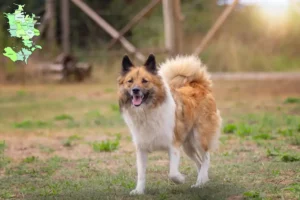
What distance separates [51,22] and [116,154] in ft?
43.9

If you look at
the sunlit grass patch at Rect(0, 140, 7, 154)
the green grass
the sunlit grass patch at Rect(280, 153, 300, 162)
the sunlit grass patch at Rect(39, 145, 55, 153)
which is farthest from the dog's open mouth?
the sunlit grass patch at Rect(0, 140, 7, 154)

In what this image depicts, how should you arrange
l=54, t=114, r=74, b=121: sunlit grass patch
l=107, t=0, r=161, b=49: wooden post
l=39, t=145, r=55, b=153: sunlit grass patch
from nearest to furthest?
l=39, t=145, r=55, b=153: sunlit grass patch < l=54, t=114, r=74, b=121: sunlit grass patch < l=107, t=0, r=161, b=49: wooden post

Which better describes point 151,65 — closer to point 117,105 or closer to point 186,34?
point 117,105

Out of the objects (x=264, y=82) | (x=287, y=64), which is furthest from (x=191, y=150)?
(x=287, y=64)

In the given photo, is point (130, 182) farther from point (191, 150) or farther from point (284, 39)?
point (284, 39)

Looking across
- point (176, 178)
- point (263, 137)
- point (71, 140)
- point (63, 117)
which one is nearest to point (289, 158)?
point (176, 178)

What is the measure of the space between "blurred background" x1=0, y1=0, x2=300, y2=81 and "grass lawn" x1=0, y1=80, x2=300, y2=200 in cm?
542

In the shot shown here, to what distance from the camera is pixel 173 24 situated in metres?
16.2

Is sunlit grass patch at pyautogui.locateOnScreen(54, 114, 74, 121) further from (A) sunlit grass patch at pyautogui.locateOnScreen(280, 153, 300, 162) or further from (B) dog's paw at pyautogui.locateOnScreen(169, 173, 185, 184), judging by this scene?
(B) dog's paw at pyautogui.locateOnScreen(169, 173, 185, 184)

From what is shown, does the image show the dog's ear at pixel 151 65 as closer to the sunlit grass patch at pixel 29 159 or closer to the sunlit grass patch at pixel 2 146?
the sunlit grass patch at pixel 29 159

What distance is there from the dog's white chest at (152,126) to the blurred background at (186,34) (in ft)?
43.4

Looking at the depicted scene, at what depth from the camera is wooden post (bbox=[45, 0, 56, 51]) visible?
21672 millimetres

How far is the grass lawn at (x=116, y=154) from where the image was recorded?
670 cm

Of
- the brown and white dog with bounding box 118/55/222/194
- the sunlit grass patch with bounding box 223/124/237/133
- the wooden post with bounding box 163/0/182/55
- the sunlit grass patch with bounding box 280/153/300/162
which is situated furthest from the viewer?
the wooden post with bounding box 163/0/182/55
